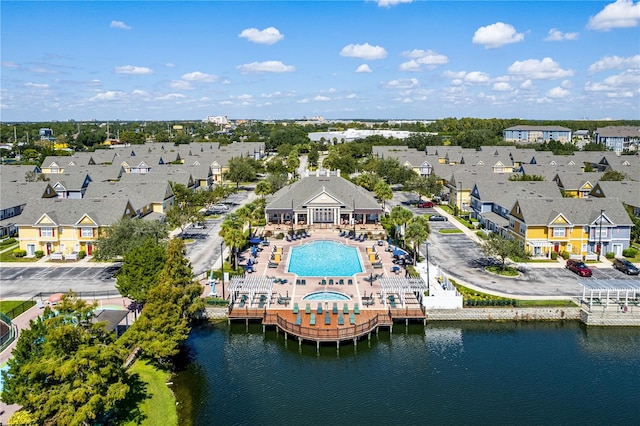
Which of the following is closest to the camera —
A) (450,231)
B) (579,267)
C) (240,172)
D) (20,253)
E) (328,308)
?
(328,308)

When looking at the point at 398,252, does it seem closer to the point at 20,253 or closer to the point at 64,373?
the point at 64,373

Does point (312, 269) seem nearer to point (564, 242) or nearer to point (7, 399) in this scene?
point (564, 242)

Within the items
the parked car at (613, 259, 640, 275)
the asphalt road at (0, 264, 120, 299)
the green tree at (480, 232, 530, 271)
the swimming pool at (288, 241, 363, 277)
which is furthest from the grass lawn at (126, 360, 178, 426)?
the parked car at (613, 259, 640, 275)

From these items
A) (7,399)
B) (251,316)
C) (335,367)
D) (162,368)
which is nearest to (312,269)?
(251,316)

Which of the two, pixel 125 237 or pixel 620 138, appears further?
pixel 620 138

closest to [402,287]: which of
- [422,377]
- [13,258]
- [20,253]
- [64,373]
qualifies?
[422,377]

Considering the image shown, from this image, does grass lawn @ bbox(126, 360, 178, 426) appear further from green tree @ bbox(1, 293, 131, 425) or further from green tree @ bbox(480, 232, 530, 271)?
green tree @ bbox(480, 232, 530, 271)

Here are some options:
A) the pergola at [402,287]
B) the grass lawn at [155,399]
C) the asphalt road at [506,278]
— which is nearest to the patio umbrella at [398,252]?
the asphalt road at [506,278]
